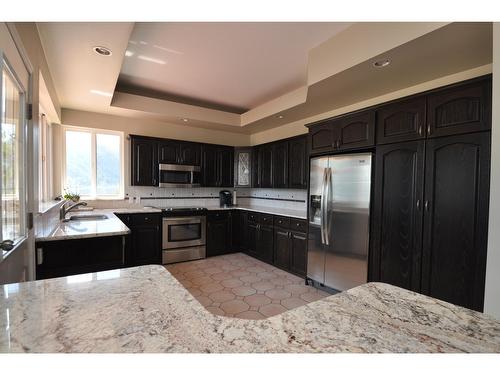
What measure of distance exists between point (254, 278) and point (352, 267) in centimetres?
136

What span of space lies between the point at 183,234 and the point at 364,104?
336cm

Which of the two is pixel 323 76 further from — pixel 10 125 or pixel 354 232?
pixel 10 125

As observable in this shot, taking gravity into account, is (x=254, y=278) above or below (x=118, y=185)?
below

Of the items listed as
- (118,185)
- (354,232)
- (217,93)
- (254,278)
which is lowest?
(254,278)

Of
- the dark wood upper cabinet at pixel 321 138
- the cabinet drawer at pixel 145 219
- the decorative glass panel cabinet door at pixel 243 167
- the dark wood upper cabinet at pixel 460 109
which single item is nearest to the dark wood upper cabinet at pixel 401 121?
the dark wood upper cabinet at pixel 460 109

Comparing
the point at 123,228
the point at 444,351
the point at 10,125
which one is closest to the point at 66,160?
the point at 123,228

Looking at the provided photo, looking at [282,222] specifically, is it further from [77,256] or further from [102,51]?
[102,51]

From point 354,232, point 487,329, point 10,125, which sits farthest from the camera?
point 354,232

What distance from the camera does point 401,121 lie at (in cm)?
237

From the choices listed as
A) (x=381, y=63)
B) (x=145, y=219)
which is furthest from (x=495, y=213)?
(x=145, y=219)

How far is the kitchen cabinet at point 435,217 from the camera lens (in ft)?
6.15

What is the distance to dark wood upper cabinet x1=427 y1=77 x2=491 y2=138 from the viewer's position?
1.83m

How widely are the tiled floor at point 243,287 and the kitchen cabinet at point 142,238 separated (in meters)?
0.38

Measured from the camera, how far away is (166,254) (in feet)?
13.3
